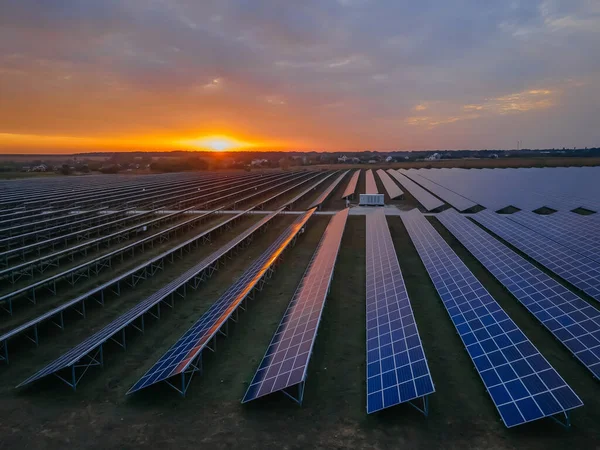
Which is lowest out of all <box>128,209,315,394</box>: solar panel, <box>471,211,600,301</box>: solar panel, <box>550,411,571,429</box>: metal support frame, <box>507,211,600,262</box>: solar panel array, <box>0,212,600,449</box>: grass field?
<box>0,212,600,449</box>: grass field

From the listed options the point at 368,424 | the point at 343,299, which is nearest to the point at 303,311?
the point at 343,299

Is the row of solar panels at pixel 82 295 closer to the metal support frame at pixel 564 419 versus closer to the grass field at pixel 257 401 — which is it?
the grass field at pixel 257 401

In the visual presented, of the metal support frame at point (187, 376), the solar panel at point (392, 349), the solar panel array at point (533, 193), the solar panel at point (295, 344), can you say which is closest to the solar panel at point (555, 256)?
the solar panel at point (392, 349)

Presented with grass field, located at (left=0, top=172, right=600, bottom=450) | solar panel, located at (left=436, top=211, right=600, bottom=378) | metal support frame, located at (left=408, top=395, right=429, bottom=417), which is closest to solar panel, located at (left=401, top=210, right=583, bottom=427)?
grass field, located at (left=0, top=172, right=600, bottom=450)

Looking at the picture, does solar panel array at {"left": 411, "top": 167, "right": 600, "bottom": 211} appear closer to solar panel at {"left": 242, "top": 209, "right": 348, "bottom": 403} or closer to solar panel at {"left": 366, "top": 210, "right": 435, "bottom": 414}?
solar panel at {"left": 366, "top": 210, "right": 435, "bottom": 414}

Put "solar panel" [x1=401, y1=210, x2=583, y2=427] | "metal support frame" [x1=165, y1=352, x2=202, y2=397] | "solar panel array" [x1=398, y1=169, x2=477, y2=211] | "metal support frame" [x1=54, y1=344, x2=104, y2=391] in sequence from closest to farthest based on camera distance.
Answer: "solar panel" [x1=401, y1=210, x2=583, y2=427], "metal support frame" [x1=165, y1=352, x2=202, y2=397], "metal support frame" [x1=54, y1=344, x2=104, y2=391], "solar panel array" [x1=398, y1=169, x2=477, y2=211]

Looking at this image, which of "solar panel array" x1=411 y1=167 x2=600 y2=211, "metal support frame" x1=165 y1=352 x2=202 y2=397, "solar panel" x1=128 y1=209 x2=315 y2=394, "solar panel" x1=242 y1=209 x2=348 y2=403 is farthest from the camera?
"solar panel array" x1=411 y1=167 x2=600 y2=211

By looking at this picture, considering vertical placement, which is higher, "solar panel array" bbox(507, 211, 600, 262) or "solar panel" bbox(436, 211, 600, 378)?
"solar panel array" bbox(507, 211, 600, 262)
